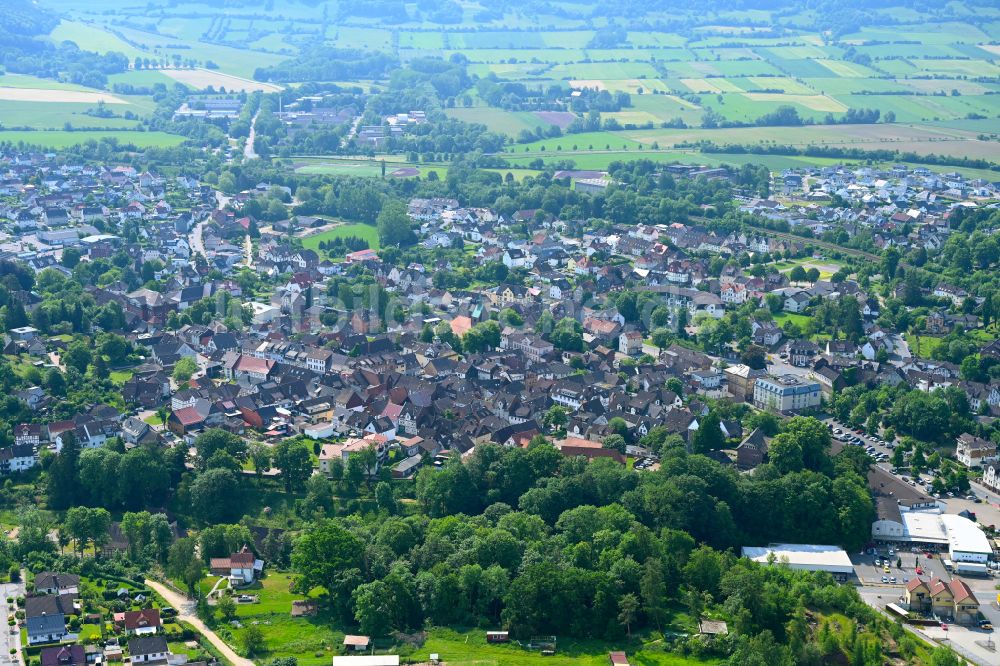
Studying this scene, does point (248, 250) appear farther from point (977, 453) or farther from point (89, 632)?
point (977, 453)

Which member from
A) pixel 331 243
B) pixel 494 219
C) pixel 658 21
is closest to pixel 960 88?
pixel 658 21

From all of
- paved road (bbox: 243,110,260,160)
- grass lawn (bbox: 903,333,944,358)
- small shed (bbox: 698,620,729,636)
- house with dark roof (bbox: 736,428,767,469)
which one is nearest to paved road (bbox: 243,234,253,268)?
paved road (bbox: 243,110,260,160)

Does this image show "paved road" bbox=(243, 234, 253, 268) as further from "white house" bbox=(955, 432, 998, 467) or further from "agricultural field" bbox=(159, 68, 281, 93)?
"agricultural field" bbox=(159, 68, 281, 93)

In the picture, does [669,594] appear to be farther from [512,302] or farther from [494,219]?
[494,219]

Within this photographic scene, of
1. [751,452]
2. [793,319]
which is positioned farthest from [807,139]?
[751,452]

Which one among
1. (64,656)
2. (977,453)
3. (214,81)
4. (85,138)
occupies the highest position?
(214,81)

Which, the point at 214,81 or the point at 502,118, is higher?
the point at 214,81

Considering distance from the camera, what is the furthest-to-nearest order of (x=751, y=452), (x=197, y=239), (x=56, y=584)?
(x=197, y=239) → (x=751, y=452) → (x=56, y=584)
